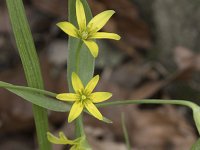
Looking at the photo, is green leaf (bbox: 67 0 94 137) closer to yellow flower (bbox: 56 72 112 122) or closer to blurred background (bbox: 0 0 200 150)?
yellow flower (bbox: 56 72 112 122)

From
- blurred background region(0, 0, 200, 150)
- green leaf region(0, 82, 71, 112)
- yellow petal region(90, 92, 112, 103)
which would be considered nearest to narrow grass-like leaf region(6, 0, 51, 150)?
green leaf region(0, 82, 71, 112)

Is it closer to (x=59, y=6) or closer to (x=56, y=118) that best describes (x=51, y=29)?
(x=59, y=6)

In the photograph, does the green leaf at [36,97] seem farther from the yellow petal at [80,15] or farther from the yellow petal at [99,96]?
the yellow petal at [80,15]

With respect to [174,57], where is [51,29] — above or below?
above

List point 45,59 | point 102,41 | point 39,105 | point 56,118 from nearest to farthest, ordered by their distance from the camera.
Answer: point 39,105 < point 56,118 < point 45,59 < point 102,41

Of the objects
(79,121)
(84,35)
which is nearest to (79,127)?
(79,121)

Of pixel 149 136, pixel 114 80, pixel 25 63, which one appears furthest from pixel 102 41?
pixel 25 63

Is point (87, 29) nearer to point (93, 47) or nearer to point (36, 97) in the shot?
point (93, 47)
